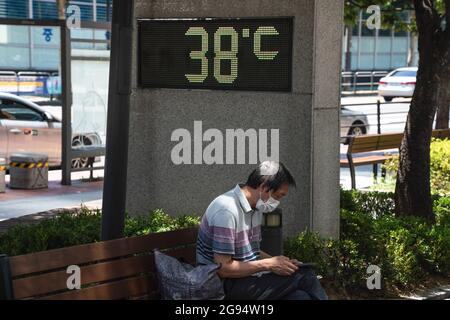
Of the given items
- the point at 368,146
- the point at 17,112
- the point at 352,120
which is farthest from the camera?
the point at 352,120

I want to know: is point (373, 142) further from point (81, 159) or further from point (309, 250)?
point (309, 250)

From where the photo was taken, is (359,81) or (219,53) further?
(359,81)

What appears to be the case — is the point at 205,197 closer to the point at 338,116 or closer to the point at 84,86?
the point at 338,116

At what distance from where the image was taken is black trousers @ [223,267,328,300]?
245 inches

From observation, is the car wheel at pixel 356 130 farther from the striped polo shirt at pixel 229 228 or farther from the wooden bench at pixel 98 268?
the striped polo shirt at pixel 229 228

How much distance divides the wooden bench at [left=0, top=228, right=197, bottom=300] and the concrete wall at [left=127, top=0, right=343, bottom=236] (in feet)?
7.60

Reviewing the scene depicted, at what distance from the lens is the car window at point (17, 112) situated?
17.1 metres

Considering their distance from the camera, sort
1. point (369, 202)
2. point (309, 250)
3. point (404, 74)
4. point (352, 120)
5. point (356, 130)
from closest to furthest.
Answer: point (309, 250) < point (369, 202) < point (352, 120) < point (356, 130) < point (404, 74)

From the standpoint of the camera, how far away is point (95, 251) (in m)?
6.18

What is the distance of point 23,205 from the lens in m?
13.9

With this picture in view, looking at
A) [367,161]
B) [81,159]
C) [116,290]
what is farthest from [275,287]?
[81,159]

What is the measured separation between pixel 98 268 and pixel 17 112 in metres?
11.6

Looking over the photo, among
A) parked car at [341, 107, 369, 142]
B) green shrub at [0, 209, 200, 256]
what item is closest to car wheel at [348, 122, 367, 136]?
parked car at [341, 107, 369, 142]
